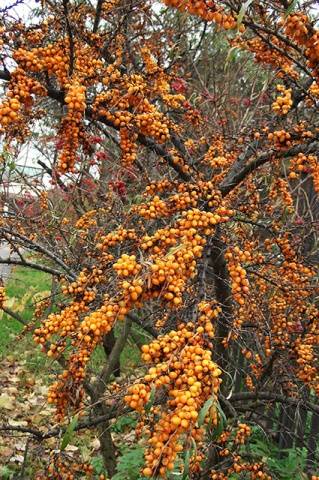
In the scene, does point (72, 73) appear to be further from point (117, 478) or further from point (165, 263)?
point (117, 478)

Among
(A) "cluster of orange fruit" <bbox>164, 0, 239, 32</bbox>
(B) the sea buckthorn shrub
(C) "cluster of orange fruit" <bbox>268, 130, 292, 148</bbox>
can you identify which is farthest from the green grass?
(A) "cluster of orange fruit" <bbox>164, 0, 239, 32</bbox>

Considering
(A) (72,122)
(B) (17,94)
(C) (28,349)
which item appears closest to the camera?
(B) (17,94)

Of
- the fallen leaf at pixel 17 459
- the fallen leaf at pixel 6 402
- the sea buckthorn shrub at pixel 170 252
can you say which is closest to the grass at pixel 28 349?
the fallen leaf at pixel 6 402

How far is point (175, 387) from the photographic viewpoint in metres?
1.38

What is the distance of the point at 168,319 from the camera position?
8.86 feet

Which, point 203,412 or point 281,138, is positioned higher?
point 281,138

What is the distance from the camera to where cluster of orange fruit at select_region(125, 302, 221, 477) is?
129 cm

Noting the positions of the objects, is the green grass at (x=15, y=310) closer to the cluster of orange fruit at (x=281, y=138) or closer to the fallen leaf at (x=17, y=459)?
the fallen leaf at (x=17, y=459)

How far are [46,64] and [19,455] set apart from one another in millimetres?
4538

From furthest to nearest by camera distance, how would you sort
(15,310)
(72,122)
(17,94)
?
(15,310)
(72,122)
(17,94)

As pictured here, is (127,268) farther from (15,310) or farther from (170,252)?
(15,310)

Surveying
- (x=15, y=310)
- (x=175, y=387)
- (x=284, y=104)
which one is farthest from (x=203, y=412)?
(x=15, y=310)

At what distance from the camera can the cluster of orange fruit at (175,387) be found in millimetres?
1293

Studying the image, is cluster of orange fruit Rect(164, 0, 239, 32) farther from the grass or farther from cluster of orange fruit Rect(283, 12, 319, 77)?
the grass
